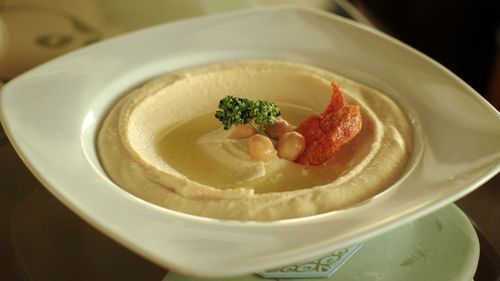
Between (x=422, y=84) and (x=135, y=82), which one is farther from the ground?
(x=422, y=84)

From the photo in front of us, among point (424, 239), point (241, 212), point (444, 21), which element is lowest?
point (444, 21)

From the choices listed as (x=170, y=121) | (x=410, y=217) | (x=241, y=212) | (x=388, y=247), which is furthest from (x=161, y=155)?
(x=410, y=217)

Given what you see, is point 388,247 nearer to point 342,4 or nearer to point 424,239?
point 424,239

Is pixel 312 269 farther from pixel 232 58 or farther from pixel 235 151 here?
pixel 232 58

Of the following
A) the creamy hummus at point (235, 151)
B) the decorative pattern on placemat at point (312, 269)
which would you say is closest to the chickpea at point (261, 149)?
the creamy hummus at point (235, 151)

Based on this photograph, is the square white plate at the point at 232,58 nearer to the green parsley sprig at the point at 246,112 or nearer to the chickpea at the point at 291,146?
the chickpea at the point at 291,146
